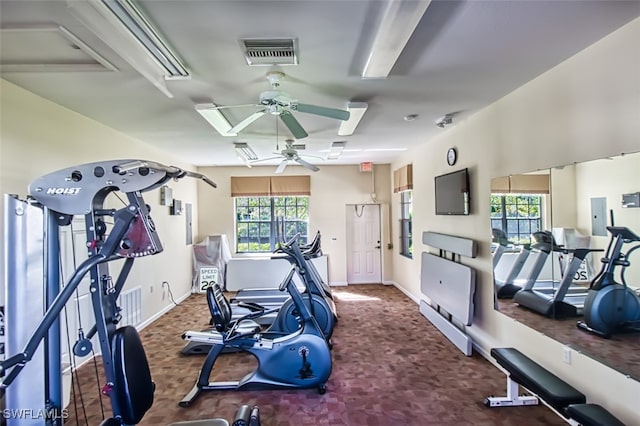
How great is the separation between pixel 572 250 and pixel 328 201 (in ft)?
17.7

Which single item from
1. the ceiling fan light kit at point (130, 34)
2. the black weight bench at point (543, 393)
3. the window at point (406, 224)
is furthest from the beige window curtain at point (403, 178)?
the ceiling fan light kit at point (130, 34)

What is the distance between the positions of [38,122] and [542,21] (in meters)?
3.97

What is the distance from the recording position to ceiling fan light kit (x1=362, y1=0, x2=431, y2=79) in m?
1.71

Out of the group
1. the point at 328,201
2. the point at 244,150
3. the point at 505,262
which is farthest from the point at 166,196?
the point at 505,262

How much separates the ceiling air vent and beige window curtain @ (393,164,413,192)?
4289mm

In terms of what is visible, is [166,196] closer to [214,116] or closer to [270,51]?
[214,116]

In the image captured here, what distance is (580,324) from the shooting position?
8.52 ft

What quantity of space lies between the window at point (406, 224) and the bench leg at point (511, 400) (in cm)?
387

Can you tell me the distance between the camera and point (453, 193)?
14.6 ft

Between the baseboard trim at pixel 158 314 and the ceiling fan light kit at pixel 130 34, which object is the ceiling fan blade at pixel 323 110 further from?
the baseboard trim at pixel 158 314

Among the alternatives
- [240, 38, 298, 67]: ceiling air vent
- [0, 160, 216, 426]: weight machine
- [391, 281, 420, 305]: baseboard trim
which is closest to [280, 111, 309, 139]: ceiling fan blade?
[240, 38, 298, 67]: ceiling air vent

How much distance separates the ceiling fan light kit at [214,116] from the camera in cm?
314

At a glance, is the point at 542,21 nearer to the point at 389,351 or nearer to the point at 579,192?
the point at 579,192

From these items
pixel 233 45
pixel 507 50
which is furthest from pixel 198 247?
pixel 507 50
